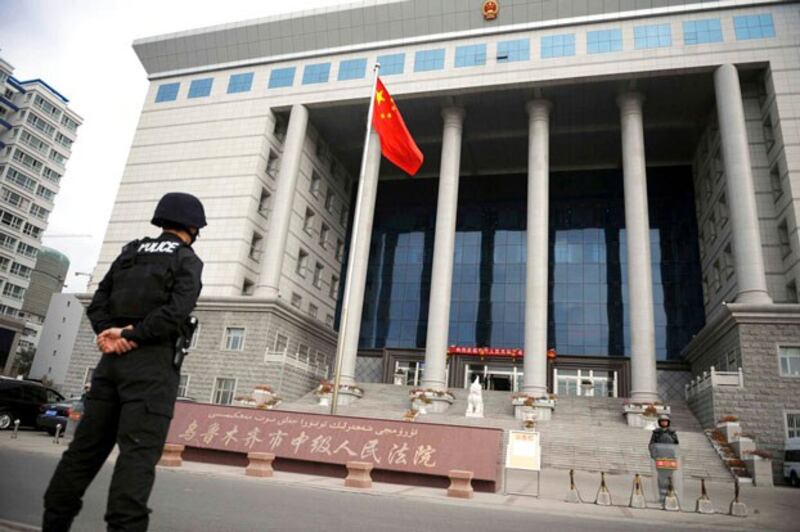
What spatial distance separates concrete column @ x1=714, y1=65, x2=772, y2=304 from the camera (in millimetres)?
27000

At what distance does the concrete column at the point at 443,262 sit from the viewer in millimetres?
31516

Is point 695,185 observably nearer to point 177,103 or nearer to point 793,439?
point 793,439

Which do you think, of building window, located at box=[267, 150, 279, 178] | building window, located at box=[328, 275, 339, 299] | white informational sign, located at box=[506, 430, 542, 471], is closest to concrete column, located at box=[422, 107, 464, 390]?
building window, located at box=[267, 150, 279, 178]

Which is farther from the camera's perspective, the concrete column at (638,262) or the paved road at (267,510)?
the concrete column at (638,262)

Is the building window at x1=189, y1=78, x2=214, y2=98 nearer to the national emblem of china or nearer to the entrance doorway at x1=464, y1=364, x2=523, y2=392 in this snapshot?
the national emblem of china

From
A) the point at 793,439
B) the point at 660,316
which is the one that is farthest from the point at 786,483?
the point at 660,316

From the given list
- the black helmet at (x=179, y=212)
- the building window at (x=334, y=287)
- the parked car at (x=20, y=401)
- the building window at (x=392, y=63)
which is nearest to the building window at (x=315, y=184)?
the building window at (x=334, y=287)

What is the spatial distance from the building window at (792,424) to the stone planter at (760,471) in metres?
4.52

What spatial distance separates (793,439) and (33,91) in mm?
86259

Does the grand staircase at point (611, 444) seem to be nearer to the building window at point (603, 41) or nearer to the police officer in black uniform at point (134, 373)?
the building window at point (603, 41)

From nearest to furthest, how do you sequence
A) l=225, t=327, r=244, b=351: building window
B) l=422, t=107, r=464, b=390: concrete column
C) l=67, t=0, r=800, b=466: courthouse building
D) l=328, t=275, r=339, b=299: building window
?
1. l=67, t=0, r=800, b=466: courthouse building
2. l=422, t=107, r=464, b=390: concrete column
3. l=225, t=327, r=244, b=351: building window
4. l=328, t=275, r=339, b=299: building window

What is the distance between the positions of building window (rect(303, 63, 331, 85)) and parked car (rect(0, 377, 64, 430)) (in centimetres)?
2572

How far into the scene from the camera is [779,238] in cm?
2894

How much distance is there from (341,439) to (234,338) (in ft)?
71.1
